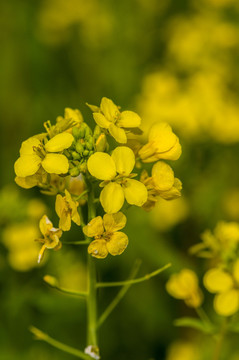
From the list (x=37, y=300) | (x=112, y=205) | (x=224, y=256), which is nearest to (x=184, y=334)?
(x=37, y=300)

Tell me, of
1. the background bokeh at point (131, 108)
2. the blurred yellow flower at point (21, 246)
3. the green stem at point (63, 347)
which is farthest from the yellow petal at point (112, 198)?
the blurred yellow flower at point (21, 246)

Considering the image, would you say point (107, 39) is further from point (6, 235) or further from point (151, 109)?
point (6, 235)

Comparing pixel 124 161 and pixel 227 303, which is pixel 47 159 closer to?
pixel 124 161

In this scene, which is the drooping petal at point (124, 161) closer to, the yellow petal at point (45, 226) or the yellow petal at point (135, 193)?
the yellow petal at point (135, 193)

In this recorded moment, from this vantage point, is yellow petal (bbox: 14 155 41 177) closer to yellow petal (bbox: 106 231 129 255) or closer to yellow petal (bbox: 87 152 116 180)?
yellow petal (bbox: 87 152 116 180)

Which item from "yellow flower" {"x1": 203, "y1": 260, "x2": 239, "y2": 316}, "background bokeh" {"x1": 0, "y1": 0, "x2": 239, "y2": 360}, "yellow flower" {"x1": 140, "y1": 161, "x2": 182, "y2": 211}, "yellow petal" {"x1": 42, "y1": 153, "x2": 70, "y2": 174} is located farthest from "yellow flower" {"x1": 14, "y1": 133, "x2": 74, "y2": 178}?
"background bokeh" {"x1": 0, "y1": 0, "x2": 239, "y2": 360}

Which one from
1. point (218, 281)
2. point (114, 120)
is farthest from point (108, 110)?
point (218, 281)
